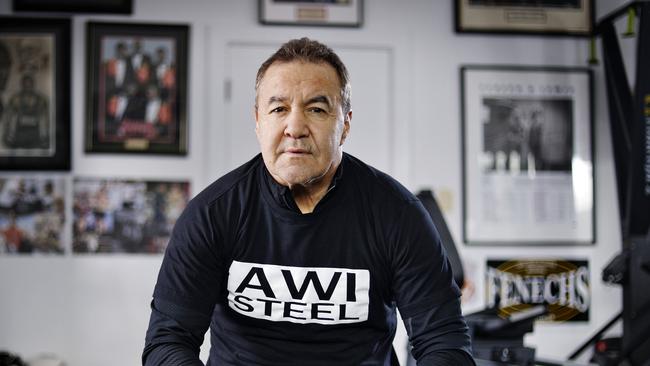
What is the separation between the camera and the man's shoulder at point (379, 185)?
55.1 inches

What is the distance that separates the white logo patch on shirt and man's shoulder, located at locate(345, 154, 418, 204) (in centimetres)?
18

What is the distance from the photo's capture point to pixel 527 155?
10.3 feet

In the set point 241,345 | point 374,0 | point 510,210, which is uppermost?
point 374,0

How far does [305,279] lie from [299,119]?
0.34m

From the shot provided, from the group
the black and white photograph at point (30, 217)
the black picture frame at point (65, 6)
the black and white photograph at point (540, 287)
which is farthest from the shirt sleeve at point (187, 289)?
the black and white photograph at point (540, 287)

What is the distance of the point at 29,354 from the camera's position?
9.41ft

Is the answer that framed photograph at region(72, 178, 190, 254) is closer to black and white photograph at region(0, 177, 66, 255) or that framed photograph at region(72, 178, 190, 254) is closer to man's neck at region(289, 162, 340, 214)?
black and white photograph at region(0, 177, 66, 255)

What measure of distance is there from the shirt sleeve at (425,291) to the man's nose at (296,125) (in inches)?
11.3

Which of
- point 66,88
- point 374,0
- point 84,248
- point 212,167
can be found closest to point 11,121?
point 66,88

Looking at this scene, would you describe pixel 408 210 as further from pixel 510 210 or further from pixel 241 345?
pixel 510 210

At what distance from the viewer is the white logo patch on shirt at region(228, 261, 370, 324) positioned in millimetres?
1327

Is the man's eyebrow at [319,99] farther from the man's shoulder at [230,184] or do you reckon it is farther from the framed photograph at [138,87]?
the framed photograph at [138,87]

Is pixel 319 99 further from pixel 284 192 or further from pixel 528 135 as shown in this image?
pixel 528 135

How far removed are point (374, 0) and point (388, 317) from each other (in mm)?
2104
